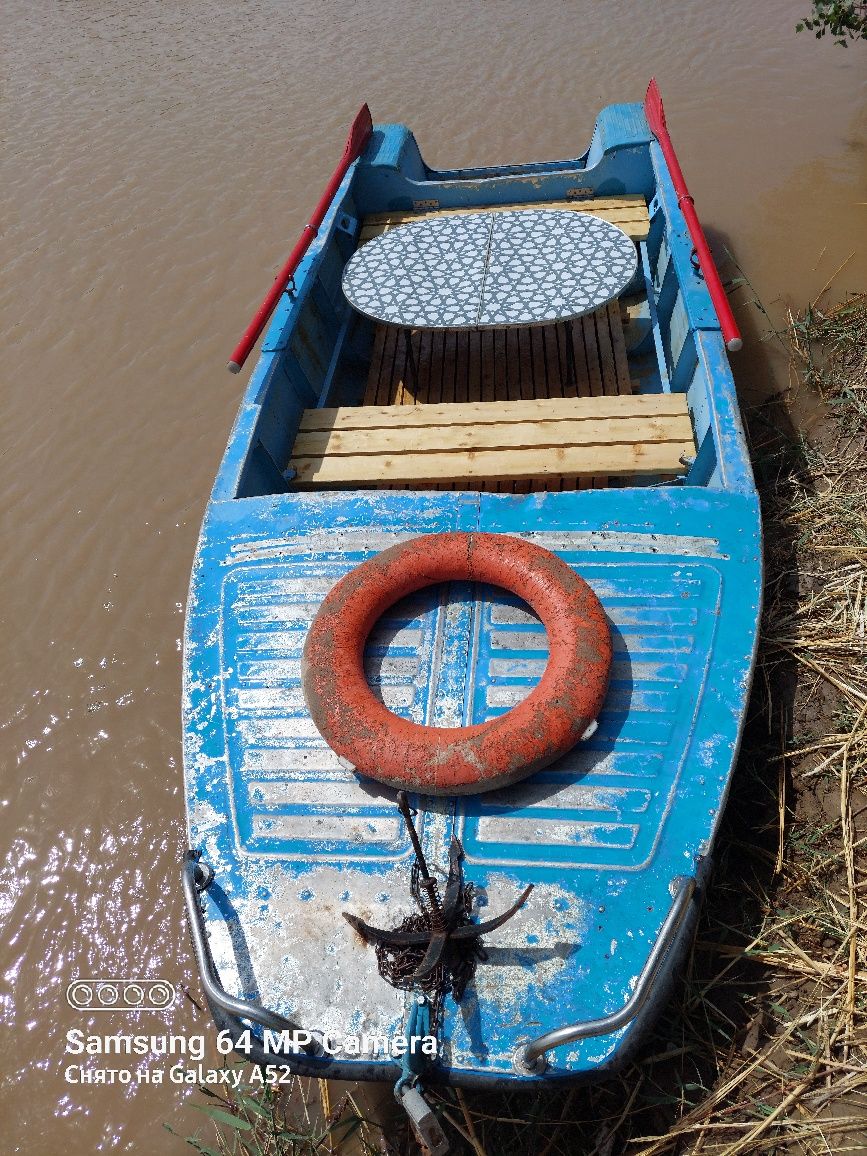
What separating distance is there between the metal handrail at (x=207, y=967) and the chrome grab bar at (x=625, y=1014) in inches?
28.6

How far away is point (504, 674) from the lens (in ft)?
9.76

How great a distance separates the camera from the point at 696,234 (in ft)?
13.9

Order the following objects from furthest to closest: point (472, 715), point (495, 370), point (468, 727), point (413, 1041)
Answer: point (495, 370) < point (472, 715) < point (468, 727) < point (413, 1041)

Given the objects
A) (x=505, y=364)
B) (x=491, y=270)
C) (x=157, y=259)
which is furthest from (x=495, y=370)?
(x=157, y=259)

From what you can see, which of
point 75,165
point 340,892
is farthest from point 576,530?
point 75,165

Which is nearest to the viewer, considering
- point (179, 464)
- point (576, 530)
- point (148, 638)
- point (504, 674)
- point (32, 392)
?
point (504, 674)

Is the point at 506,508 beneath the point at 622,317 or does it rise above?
beneath

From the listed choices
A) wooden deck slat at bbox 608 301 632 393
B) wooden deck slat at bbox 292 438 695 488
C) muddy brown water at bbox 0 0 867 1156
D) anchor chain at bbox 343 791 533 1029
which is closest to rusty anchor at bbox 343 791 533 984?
anchor chain at bbox 343 791 533 1029

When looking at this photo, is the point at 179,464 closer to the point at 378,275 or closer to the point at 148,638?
the point at 148,638

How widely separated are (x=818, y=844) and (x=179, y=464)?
481cm

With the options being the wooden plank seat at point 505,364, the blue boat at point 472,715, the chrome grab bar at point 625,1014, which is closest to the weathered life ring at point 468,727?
the blue boat at point 472,715

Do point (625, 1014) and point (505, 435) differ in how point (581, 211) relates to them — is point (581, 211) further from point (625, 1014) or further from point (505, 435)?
point (625, 1014)

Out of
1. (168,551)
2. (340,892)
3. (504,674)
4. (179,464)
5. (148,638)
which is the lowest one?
(340,892)

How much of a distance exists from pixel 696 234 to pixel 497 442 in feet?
5.86
